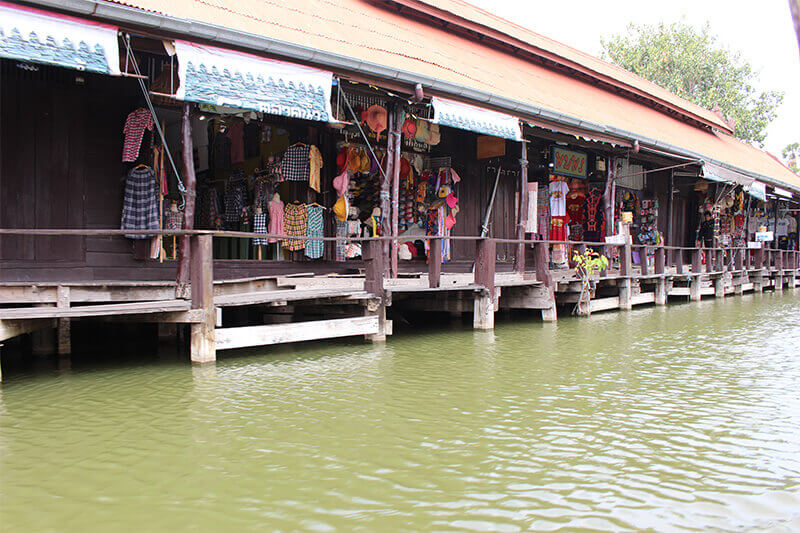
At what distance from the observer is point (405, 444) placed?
380 centimetres

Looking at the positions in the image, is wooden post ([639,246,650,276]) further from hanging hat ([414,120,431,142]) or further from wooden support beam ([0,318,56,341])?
wooden support beam ([0,318,56,341])

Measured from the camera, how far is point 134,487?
3102 millimetres

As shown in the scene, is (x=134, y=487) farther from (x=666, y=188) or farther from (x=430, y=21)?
(x=666, y=188)

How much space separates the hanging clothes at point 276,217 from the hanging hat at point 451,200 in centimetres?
348

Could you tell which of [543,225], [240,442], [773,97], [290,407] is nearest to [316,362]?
[290,407]

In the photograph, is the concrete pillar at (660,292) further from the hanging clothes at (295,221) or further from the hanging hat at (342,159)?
the hanging clothes at (295,221)

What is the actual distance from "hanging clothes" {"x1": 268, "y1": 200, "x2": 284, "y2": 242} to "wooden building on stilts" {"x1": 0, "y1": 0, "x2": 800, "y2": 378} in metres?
0.03

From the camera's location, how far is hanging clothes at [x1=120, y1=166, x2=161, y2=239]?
775 cm

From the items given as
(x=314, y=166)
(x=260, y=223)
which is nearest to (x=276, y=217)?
(x=260, y=223)

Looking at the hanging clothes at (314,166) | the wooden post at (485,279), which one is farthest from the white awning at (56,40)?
the wooden post at (485,279)

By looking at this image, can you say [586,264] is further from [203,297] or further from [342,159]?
[203,297]

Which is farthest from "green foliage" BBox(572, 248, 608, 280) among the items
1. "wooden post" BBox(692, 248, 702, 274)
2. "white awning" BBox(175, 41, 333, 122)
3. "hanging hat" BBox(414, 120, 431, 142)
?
"white awning" BBox(175, 41, 333, 122)

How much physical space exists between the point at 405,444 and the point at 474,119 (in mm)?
6247

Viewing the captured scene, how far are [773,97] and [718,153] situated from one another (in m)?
22.6
